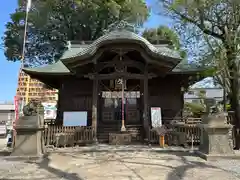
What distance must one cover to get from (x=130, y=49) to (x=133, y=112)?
3950 mm

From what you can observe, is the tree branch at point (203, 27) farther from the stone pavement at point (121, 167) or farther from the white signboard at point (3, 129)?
the white signboard at point (3, 129)

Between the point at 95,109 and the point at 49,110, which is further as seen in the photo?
the point at 49,110

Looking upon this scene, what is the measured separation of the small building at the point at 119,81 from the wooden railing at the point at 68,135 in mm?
506

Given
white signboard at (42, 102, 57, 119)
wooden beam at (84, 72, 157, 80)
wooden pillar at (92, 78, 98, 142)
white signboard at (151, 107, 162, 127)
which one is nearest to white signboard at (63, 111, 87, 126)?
wooden pillar at (92, 78, 98, 142)

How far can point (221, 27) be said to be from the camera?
10.4 metres

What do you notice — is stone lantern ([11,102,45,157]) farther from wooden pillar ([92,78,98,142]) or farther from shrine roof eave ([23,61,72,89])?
shrine roof eave ([23,61,72,89])

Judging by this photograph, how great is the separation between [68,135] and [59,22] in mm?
19279

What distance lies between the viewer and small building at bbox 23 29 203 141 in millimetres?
10940

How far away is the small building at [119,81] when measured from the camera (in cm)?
1094

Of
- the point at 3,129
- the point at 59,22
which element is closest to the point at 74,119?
the point at 3,129

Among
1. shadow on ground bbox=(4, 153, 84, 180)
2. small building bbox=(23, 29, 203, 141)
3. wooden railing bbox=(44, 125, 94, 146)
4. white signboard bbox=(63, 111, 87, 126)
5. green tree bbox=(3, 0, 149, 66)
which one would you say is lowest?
shadow on ground bbox=(4, 153, 84, 180)

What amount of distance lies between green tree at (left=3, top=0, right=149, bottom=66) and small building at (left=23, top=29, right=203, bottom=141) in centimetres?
1260

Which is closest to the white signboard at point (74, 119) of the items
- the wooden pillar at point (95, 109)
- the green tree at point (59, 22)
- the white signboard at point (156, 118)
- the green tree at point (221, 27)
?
the wooden pillar at point (95, 109)

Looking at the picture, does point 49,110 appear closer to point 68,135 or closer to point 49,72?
point 49,72
